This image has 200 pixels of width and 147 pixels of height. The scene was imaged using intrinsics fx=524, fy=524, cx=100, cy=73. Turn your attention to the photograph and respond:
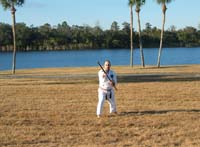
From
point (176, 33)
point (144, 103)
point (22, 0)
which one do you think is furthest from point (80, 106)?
point (176, 33)

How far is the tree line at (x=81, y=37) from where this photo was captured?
513ft

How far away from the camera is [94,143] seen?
11.3 meters

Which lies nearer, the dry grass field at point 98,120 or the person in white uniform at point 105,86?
the dry grass field at point 98,120

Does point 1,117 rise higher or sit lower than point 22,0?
lower

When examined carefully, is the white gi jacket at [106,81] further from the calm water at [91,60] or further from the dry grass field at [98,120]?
the calm water at [91,60]

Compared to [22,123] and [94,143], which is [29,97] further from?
[94,143]

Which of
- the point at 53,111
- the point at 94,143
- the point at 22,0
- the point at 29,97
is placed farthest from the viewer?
the point at 22,0

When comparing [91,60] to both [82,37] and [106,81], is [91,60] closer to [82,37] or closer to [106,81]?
[82,37]

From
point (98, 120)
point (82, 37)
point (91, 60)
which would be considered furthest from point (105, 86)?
point (82, 37)

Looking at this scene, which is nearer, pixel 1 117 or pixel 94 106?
pixel 1 117

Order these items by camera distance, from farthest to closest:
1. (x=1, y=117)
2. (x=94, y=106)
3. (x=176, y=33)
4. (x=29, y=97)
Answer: (x=176, y=33)
(x=29, y=97)
(x=94, y=106)
(x=1, y=117)

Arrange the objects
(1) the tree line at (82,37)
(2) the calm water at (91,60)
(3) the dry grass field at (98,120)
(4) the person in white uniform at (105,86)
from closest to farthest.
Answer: (3) the dry grass field at (98,120), (4) the person in white uniform at (105,86), (2) the calm water at (91,60), (1) the tree line at (82,37)

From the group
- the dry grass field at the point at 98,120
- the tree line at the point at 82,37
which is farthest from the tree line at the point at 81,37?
the dry grass field at the point at 98,120

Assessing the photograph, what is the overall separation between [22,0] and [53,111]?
1310 inches
